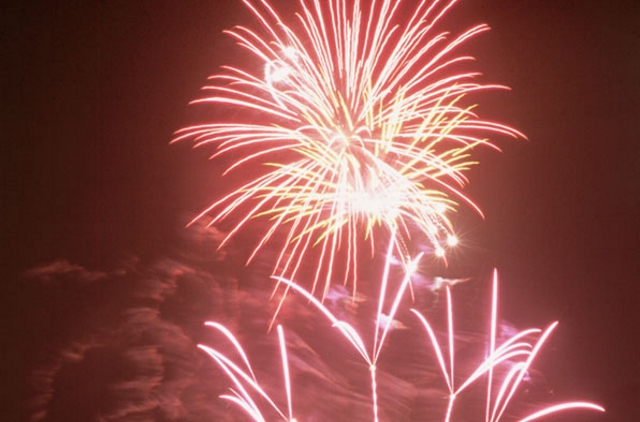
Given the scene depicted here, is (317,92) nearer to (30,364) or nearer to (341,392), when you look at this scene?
(341,392)

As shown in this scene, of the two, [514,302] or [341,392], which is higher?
[514,302]

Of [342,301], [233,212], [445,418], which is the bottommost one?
[445,418]

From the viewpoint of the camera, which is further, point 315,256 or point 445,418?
point 315,256

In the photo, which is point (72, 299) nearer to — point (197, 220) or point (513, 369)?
point (197, 220)

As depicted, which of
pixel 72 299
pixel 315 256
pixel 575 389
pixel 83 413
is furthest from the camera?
pixel 315 256

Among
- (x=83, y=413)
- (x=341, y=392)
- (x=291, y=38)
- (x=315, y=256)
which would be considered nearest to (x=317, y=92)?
(x=291, y=38)

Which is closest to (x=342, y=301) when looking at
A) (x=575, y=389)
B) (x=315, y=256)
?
(x=315, y=256)

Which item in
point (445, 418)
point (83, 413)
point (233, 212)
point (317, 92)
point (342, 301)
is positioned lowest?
point (83, 413)

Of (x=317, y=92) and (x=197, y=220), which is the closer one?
(x=317, y=92)

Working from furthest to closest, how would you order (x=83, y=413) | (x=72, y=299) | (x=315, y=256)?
(x=315, y=256)
(x=72, y=299)
(x=83, y=413)
